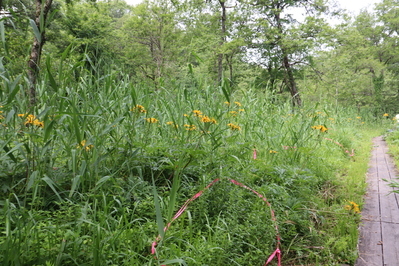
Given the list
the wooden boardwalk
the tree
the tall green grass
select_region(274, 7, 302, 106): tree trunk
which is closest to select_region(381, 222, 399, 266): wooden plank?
the wooden boardwalk

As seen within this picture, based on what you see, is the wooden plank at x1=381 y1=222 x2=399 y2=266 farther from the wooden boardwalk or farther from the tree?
the tree

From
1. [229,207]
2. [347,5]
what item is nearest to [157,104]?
[229,207]

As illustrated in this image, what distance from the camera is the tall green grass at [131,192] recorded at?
108 cm

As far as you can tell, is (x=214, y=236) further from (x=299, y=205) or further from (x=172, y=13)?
(x=172, y=13)

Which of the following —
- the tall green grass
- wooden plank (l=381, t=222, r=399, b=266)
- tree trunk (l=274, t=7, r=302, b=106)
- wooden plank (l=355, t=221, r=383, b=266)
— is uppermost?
tree trunk (l=274, t=7, r=302, b=106)

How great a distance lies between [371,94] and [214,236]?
16325mm

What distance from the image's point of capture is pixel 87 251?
1.06 meters

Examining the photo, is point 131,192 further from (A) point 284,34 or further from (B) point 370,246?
(A) point 284,34

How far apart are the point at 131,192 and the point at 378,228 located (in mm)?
1872

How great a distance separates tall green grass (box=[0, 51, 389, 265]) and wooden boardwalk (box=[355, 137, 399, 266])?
0.12 metres

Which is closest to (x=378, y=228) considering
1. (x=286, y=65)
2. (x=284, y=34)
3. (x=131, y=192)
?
(x=131, y=192)

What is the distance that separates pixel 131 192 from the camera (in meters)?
1.60

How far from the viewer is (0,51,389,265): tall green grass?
108 cm

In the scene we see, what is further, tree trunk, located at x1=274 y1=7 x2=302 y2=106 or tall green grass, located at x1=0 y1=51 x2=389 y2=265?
tree trunk, located at x1=274 y1=7 x2=302 y2=106
